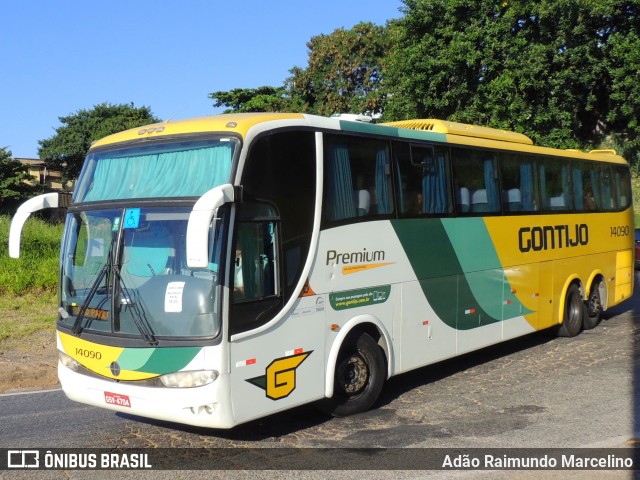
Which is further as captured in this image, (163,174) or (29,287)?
(29,287)

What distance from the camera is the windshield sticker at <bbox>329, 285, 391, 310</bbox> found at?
725 centimetres

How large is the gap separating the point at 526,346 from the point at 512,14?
11.1 metres

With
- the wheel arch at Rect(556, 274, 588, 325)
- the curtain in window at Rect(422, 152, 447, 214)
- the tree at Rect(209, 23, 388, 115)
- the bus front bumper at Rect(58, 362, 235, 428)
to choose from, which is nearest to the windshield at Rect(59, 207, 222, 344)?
the bus front bumper at Rect(58, 362, 235, 428)

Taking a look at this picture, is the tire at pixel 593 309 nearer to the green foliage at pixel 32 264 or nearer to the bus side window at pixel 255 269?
the bus side window at pixel 255 269

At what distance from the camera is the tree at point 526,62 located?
1900cm

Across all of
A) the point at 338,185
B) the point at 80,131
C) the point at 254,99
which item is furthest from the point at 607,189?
the point at 80,131

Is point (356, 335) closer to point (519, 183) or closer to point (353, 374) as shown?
point (353, 374)

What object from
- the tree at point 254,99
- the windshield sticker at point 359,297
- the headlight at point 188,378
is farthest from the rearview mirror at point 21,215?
the tree at point 254,99

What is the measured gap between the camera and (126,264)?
248 inches

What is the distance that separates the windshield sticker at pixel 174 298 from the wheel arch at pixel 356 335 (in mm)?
1851

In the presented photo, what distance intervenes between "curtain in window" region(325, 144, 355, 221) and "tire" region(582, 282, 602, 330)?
7.40 meters

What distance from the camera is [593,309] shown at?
13320mm

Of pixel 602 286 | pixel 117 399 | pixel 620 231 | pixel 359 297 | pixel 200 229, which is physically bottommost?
pixel 117 399

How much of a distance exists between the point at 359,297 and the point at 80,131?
1990 inches
